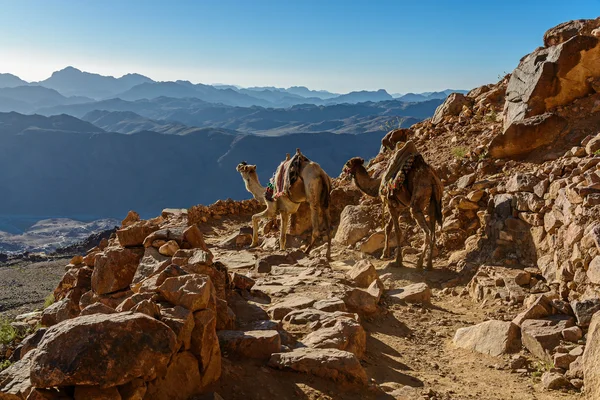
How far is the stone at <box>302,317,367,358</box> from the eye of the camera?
16.4 feet

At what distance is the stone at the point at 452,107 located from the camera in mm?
14412

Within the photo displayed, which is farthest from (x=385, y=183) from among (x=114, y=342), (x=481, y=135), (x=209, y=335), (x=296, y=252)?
(x=114, y=342)

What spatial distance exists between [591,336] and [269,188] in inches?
302

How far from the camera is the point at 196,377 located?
3836 mm

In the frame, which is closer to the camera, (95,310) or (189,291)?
(95,310)

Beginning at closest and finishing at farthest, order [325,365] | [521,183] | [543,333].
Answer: [325,365], [543,333], [521,183]

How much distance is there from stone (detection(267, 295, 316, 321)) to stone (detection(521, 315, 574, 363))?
2503mm

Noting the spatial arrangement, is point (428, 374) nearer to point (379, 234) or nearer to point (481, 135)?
point (379, 234)

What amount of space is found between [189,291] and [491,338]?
3.51 metres

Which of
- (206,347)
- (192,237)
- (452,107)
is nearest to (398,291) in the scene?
(192,237)

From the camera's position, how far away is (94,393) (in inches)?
127

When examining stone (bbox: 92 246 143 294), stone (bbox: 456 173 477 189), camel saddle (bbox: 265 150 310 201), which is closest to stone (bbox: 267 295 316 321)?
stone (bbox: 92 246 143 294)

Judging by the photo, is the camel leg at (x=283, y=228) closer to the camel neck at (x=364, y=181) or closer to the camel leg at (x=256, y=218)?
the camel leg at (x=256, y=218)

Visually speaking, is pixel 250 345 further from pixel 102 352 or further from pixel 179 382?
pixel 102 352
